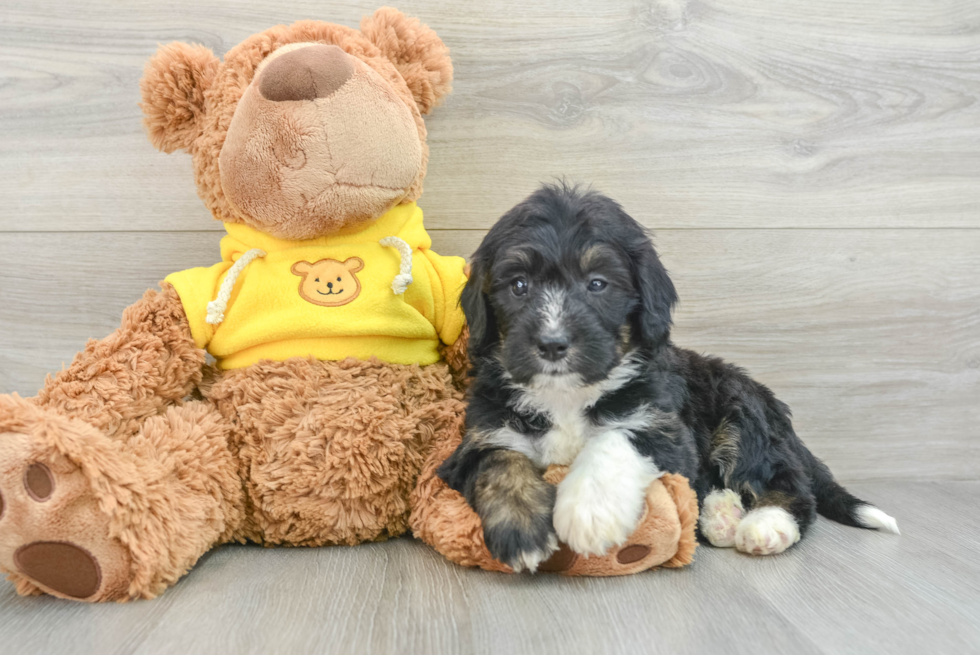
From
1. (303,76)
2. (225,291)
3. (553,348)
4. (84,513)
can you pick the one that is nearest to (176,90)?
(303,76)

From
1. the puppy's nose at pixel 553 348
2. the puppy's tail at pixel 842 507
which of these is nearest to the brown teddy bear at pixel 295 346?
the puppy's nose at pixel 553 348

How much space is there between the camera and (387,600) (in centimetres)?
163

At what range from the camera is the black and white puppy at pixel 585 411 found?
64.0 inches

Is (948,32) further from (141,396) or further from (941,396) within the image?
(141,396)

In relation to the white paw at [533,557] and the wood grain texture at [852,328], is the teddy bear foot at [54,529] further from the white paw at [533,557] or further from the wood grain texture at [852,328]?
the wood grain texture at [852,328]

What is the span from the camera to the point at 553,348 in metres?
1.63

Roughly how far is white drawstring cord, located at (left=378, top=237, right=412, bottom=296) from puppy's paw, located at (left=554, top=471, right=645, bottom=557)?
0.77 meters

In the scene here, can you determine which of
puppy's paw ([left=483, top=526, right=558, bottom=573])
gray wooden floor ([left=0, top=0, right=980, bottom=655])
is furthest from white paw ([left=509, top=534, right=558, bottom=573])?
gray wooden floor ([left=0, top=0, right=980, bottom=655])

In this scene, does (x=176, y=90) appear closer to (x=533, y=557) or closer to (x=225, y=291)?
(x=225, y=291)

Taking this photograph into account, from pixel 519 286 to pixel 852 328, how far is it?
1.63 m

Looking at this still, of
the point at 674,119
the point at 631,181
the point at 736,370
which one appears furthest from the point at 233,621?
the point at 674,119

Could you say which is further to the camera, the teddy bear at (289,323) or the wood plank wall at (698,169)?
the wood plank wall at (698,169)

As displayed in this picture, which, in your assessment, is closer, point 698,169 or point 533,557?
point 533,557

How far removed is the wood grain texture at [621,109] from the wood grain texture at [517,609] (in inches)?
51.4
